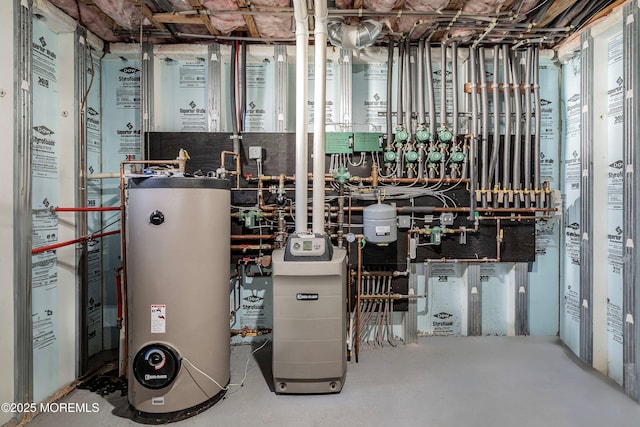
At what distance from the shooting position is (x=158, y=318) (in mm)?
1873

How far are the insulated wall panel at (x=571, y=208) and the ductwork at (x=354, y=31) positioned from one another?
1870 millimetres

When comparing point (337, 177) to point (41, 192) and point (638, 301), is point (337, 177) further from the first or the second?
point (638, 301)

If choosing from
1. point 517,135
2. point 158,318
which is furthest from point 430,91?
point 158,318

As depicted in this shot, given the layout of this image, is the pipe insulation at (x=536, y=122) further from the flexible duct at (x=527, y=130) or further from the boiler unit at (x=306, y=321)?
the boiler unit at (x=306, y=321)

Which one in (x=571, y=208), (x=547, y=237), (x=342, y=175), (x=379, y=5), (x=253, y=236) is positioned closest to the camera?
(x=379, y=5)

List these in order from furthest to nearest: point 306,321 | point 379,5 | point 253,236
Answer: point 253,236 < point 379,5 < point 306,321

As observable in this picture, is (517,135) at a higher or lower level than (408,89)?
lower

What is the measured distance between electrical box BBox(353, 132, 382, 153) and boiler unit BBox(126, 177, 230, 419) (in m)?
1.35

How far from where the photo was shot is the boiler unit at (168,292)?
6.11 feet

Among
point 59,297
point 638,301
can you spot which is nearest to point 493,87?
point 638,301

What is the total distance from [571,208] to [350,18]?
101 inches

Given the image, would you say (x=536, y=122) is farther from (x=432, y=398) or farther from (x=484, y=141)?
(x=432, y=398)

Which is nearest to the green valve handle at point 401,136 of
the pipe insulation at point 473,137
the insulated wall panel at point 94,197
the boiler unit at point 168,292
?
the pipe insulation at point 473,137

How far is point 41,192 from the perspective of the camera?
2117 mm
